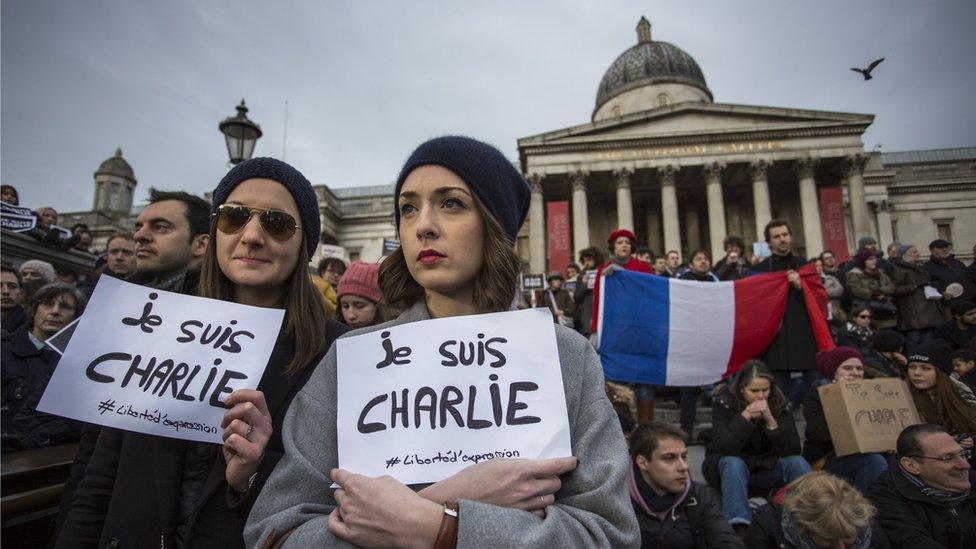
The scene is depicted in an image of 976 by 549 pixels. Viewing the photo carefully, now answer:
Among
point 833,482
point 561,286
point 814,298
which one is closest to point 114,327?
point 833,482

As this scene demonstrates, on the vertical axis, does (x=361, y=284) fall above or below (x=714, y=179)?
below

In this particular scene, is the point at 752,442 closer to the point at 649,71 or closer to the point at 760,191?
the point at 760,191

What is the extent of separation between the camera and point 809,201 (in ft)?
96.3

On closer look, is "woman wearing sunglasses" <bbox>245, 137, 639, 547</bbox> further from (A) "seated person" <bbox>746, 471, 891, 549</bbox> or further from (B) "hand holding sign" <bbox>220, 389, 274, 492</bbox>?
(A) "seated person" <bbox>746, 471, 891, 549</bbox>

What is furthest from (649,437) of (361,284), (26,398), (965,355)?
(965,355)

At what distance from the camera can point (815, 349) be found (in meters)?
Answer: 6.54

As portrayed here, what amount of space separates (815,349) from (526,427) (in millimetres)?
6595

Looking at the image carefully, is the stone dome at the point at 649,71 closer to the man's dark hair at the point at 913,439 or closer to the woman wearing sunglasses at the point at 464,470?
the man's dark hair at the point at 913,439

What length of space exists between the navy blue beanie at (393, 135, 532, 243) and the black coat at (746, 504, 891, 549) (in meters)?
3.52

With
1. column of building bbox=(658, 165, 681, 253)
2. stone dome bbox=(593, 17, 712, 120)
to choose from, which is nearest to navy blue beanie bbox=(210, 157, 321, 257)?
column of building bbox=(658, 165, 681, 253)

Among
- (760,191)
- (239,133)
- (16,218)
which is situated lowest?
(16,218)

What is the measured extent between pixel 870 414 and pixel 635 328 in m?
2.73

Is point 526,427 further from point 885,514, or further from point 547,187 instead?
point 547,187

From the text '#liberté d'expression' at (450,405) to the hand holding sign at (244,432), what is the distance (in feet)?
1.27
